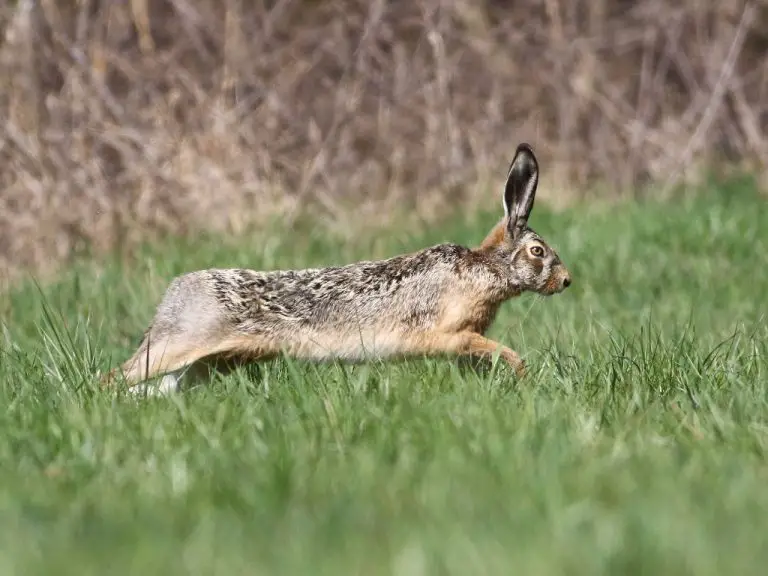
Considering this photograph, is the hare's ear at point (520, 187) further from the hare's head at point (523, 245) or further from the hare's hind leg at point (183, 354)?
the hare's hind leg at point (183, 354)

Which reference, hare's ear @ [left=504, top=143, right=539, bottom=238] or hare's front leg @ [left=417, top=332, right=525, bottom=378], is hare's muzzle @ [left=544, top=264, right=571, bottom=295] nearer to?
hare's ear @ [left=504, top=143, right=539, bottom=238]

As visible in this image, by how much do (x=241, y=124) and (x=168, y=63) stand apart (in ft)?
3.01

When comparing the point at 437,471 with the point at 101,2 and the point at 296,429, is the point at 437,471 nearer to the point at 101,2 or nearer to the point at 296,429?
the point at 296,429

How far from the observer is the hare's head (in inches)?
242

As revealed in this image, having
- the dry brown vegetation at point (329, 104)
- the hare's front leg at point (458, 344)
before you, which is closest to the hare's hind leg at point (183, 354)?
the hare's front leg at point (458, 344)

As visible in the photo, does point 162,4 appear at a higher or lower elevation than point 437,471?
higher

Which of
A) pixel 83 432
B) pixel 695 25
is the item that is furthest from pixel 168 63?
pixel 83 432

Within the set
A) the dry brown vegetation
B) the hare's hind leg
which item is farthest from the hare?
the dry brown vegetation

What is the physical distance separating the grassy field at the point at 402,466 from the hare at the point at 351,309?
0.44 ft

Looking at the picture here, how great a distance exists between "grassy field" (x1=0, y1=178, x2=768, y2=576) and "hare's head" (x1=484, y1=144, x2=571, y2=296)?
0.93ft

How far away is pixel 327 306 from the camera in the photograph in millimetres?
5883

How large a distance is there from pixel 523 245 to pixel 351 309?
88 cm

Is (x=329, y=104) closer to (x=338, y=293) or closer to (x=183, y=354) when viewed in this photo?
(x=338, y=293)

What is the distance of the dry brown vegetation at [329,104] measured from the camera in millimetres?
10289
